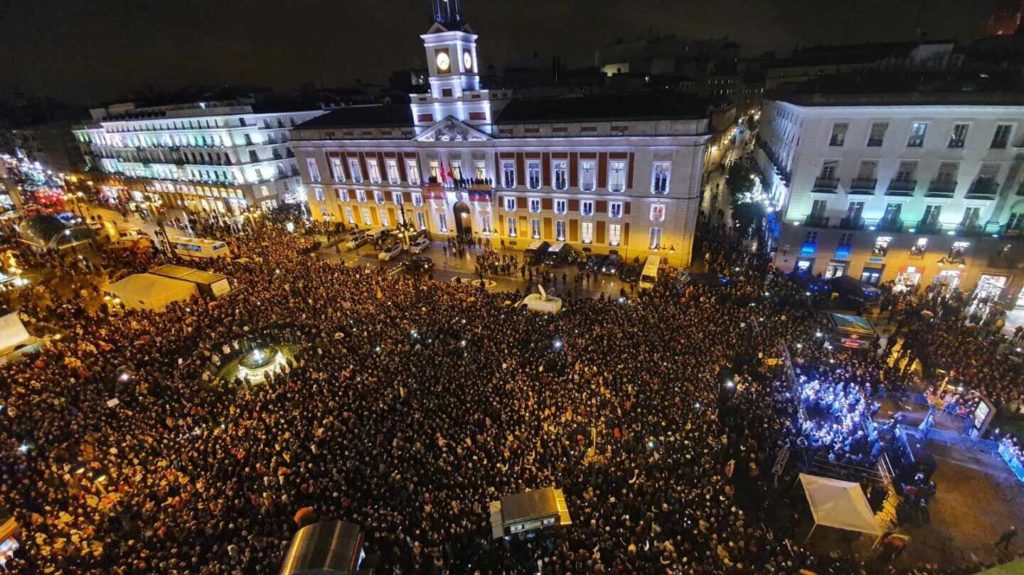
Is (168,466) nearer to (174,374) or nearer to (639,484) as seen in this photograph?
(174,374)

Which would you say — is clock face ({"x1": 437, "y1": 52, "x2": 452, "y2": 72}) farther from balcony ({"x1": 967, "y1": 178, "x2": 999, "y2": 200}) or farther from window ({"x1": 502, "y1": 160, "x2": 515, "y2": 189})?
balcony ({"x1": 967, "y1": 178, "x2": 999, "y2": 200})

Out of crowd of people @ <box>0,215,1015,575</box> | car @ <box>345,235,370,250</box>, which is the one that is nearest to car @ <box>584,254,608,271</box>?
crowd of people @ <box>0,215,1015,575</box>

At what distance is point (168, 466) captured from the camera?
1519cm

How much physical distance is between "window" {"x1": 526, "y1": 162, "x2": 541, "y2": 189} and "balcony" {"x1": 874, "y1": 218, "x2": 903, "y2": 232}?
73.4ft

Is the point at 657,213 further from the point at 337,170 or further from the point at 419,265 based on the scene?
the point at 337,170

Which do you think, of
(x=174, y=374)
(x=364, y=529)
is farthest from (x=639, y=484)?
(x=174, y=374)

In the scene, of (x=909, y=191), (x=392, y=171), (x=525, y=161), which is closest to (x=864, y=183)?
(x=909, y=191)

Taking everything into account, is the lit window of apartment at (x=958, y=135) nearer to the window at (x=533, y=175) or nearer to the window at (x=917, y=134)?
the window at (x=917, y=134)

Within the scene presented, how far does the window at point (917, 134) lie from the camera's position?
77.0ft

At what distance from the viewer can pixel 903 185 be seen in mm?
24859

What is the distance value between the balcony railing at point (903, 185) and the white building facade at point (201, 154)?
57.9 meters

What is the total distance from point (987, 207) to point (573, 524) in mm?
29498

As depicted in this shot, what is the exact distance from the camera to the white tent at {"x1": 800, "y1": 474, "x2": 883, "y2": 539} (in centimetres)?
1195

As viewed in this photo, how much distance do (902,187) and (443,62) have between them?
104 feet
